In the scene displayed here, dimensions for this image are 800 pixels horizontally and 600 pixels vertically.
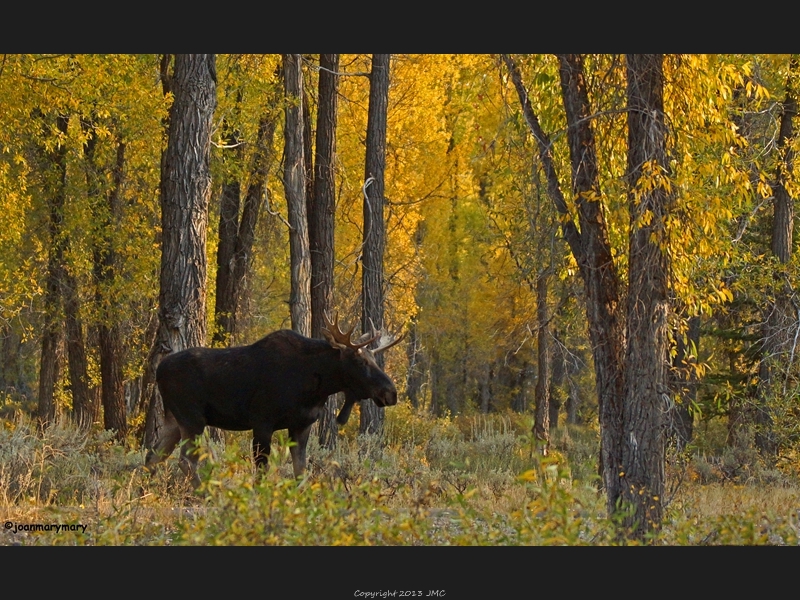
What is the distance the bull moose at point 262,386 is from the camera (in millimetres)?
11789

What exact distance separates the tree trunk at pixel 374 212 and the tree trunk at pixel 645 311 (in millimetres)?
9328

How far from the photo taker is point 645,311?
9914 millimetres

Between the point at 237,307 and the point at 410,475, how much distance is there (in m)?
9.83

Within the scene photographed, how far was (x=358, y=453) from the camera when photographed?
16.7 m

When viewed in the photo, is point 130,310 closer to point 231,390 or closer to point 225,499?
point 231,390

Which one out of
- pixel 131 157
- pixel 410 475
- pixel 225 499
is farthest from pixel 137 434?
pixel 225 499

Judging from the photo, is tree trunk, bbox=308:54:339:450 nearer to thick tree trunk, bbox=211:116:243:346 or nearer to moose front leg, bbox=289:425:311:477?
thick tree trunk, bbox=211:116:243:346

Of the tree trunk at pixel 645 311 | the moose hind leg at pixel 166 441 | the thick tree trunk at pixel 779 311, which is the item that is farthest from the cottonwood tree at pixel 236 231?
the tree trunk at pixel 645 311

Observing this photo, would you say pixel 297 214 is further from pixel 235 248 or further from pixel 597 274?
pixel 597 274

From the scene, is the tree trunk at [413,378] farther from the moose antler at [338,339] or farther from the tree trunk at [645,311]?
the tree trunk at [645,311]

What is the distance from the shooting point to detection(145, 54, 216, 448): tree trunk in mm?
12906

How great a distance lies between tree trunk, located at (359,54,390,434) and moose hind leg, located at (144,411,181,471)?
7.12 m

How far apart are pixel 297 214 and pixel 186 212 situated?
4.45 m

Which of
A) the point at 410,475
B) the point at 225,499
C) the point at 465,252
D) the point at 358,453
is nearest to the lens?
the point at 225,499
